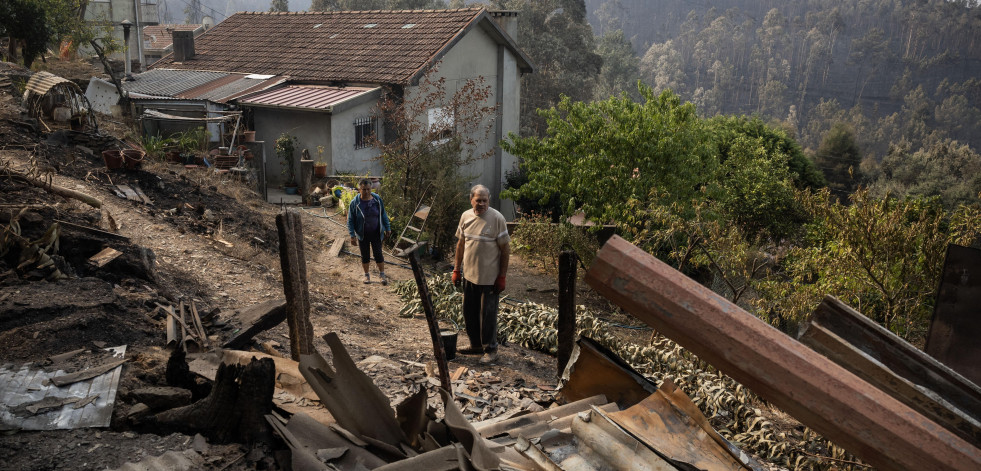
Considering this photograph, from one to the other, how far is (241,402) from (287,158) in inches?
590

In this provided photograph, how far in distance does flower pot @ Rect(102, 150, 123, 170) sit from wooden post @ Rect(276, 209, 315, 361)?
730cm

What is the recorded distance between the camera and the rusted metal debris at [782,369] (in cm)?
207

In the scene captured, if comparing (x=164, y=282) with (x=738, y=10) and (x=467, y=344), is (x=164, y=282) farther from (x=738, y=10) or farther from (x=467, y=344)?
(x=738, y=10)

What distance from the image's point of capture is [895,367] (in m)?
2.78

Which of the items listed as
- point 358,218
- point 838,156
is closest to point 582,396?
point 358,218

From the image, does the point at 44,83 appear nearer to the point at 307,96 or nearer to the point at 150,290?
the point at 307,96

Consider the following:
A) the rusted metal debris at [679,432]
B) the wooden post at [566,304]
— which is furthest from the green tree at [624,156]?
the rusted metal debris at [679,432]

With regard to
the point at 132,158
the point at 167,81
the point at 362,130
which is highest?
the point at 167,81

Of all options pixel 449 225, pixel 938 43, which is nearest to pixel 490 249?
pixel 449 225

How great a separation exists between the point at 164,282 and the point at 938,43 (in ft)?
363

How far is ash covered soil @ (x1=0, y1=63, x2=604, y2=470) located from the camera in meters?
3.30

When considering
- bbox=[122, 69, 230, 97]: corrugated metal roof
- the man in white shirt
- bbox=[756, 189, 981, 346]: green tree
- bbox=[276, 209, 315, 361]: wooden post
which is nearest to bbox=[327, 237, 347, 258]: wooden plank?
the man in white shirt

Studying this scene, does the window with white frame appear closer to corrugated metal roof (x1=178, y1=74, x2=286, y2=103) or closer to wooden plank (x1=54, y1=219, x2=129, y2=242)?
corrugated metal roof (x1=178, y1=74, x2=286, y2=103)

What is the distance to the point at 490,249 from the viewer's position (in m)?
6.47
